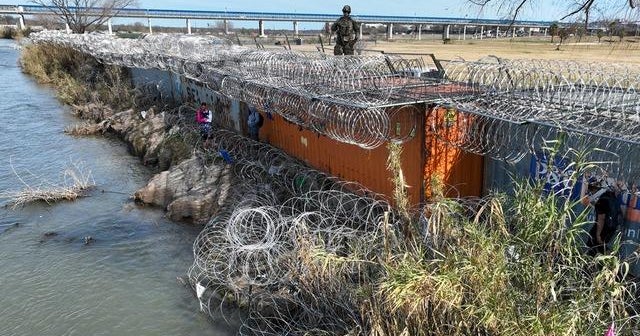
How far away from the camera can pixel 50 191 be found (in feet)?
43.0

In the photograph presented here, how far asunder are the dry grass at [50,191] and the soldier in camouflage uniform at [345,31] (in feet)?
25.7

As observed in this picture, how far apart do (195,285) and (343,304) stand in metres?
3.77

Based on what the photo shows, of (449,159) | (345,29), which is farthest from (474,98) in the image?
(345,29)

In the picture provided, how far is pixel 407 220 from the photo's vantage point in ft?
17.7

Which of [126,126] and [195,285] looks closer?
[195,285]

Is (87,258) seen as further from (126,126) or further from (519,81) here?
(126,126)

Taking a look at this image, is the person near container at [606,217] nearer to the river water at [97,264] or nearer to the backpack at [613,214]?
the backpack at [613,214]

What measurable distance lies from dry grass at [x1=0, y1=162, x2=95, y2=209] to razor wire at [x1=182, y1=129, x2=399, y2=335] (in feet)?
16.6

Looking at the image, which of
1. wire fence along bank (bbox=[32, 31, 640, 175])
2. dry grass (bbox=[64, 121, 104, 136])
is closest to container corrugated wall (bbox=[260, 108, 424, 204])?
wire fence along bank (bbox=[32, 31, 640, 175])

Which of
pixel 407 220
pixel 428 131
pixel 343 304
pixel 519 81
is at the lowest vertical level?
pixel 343 304

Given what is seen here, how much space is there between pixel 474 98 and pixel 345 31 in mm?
5993

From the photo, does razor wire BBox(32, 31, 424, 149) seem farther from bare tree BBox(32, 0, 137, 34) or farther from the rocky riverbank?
bare tree BBox(32, 0, 137, 34)

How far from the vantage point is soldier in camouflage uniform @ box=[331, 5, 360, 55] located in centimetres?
1216

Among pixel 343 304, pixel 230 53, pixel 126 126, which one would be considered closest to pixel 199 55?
pixel 230 53
